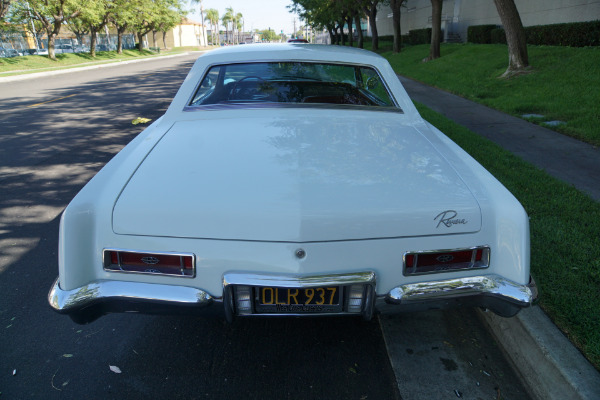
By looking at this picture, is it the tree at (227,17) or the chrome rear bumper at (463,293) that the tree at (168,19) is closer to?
the chrome rear bumper at (463,293)

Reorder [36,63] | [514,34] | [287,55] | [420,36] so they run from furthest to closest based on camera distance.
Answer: [420,36] → [36,63] → [514,34] → [287,55]

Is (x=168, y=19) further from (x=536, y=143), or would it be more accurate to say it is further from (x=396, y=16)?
(x=536, y=143)

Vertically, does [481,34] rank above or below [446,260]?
Result: above

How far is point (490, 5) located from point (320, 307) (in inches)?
1064

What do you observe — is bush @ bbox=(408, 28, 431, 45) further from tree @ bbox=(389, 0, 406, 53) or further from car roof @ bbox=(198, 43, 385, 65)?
car roof @ bbox=(198, 43, 385, 65)

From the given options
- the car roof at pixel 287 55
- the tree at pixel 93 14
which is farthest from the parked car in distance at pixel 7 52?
the car roof at pixel 287 55

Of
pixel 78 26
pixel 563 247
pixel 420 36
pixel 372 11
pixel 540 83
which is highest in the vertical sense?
pixel 78 26

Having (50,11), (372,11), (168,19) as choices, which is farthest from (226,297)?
(168,19)

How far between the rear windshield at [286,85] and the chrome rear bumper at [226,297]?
5.41 ft

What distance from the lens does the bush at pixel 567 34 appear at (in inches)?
543

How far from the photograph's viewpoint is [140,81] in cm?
1638

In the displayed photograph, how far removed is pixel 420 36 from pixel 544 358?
32.4 metres

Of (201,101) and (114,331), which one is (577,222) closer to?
(201,101)

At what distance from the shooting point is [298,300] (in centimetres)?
188
